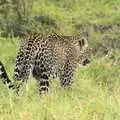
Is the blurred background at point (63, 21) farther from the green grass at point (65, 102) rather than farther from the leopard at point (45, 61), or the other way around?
the green grass at point (65, 102)

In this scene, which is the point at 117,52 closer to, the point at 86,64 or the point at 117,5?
the point at 86,64

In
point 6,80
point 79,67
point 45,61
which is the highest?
point 45,61

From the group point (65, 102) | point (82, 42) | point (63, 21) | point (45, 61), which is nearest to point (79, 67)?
point (82, 42)

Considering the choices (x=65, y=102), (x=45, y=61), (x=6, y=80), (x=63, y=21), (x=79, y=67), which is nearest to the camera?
(x=65, y=102)

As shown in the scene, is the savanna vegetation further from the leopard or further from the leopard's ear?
the leopard's ear

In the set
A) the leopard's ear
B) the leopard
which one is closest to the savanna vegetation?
the leopard

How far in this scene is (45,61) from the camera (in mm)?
8094

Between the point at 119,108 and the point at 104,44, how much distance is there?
516cm

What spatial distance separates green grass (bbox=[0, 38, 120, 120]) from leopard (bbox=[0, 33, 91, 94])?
116mm

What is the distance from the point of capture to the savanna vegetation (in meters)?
6.31

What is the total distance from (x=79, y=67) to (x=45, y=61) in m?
0.93

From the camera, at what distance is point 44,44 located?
8.23 meters

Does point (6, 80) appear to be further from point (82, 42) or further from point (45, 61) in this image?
point (82, 42)

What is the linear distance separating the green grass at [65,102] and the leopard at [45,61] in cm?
12
